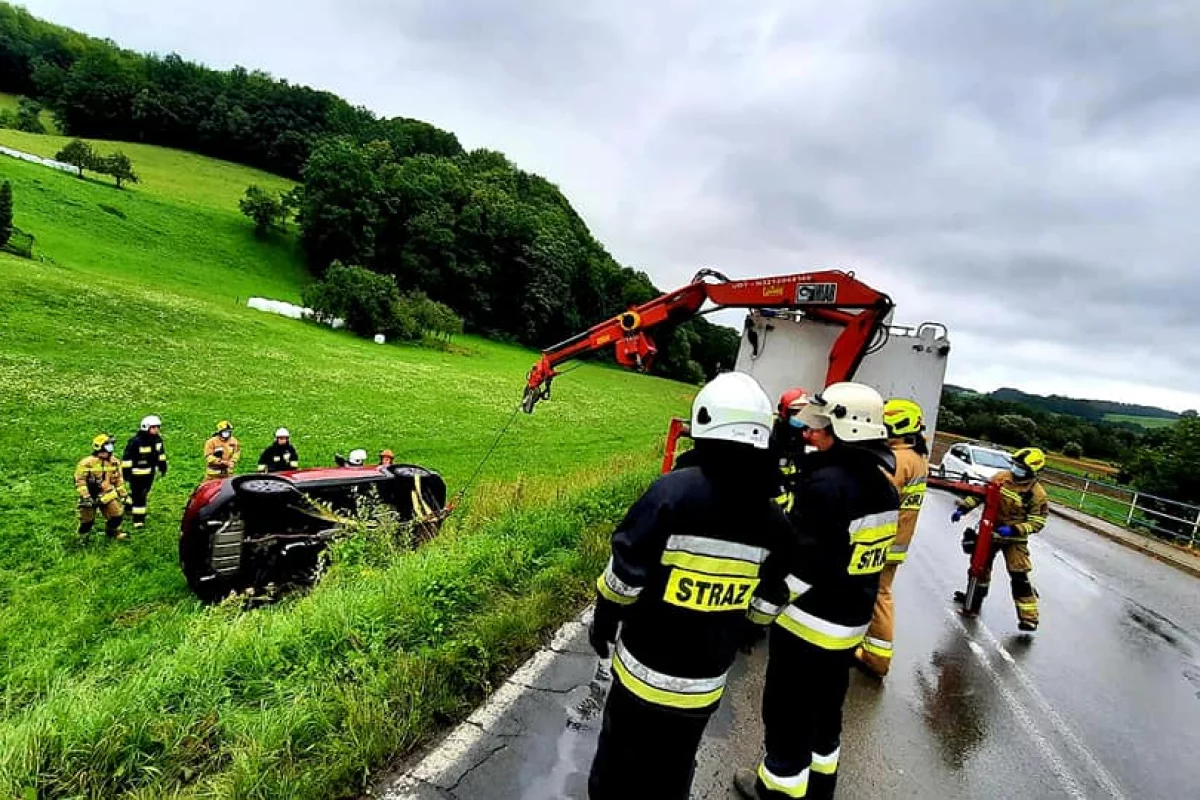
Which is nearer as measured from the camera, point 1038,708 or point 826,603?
point 826,603

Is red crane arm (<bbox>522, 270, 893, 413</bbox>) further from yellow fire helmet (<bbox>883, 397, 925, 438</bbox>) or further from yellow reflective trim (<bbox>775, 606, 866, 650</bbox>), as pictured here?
yellow reflective trim (<bbox>775, 606, 866, 650</bbox>)

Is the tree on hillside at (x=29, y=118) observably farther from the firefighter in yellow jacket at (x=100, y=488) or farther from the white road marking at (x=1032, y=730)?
the white road marking at (x=1032, y=730)

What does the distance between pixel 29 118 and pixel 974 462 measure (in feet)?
287

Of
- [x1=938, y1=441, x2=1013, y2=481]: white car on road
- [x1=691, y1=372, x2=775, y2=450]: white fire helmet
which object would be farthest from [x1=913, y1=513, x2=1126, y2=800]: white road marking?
[x1=938, y1=441, x2=1013, y2=481]: white car on road

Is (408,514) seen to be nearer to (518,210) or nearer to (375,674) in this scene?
(375,674)

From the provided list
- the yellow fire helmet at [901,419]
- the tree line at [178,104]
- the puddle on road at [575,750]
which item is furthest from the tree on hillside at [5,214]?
the tree line at [178,104]

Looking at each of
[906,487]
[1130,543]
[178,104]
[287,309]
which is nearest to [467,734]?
[906,487]

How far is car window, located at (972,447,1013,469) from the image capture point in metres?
17.3

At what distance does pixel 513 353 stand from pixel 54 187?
31.0m

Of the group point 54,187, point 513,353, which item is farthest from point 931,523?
point 54,187

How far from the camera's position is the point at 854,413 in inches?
132

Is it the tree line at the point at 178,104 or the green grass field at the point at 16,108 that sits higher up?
the tree line at the point at 178,104

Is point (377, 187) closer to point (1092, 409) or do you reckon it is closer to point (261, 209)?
point (261, 209)

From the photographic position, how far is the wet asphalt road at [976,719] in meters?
3.60
